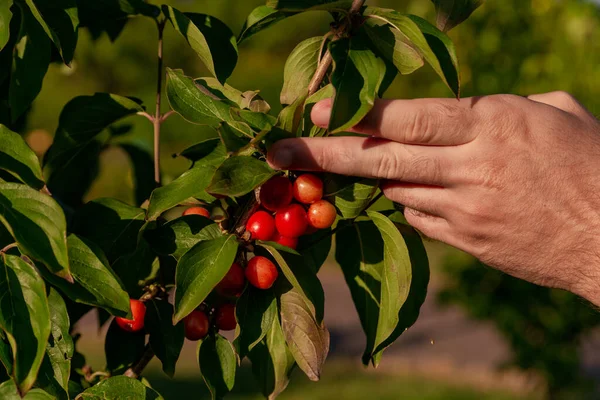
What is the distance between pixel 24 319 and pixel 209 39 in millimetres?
624

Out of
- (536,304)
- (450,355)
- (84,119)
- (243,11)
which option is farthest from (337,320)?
(243,11)

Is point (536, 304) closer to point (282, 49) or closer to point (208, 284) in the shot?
point (208, 284)

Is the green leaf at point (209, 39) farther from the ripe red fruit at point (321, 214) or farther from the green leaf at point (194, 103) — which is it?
the ripe red fruit at point (321, 214)

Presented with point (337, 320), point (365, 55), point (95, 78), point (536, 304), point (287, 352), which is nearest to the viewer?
point (365, 55)

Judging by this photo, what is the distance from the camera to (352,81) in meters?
1.08

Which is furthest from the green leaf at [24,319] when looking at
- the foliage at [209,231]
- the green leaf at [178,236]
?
the green leaf at [178,236]

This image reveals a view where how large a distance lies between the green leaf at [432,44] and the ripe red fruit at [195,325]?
55 cm

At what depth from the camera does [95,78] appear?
20531 millimetres

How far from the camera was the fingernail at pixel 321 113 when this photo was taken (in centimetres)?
112

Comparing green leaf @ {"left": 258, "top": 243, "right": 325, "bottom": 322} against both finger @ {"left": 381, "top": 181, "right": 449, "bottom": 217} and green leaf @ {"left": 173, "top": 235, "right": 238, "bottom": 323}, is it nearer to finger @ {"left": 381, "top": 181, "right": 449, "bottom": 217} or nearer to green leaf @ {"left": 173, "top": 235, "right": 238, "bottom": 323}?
green leaf @ {"left": 173, "top": 235, "right": 238, "bottom": 323}

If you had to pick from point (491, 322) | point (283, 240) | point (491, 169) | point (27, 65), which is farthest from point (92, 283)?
point (491, 322)

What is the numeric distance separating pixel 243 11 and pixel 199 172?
21.3m

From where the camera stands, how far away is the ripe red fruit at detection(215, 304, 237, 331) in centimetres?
126

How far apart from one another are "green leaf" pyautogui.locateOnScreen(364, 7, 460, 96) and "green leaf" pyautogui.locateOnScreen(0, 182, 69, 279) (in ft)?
1.74
